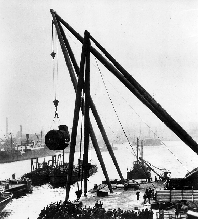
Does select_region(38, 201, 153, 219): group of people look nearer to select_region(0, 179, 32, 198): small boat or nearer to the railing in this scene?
the railing

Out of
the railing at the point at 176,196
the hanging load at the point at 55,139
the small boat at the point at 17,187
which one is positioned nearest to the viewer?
the hanging load at the point at 55,139

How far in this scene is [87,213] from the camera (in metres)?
14.4

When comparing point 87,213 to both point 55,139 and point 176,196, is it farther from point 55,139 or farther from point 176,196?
point 176,196

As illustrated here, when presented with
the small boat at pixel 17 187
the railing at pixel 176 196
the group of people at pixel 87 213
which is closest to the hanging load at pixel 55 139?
the group of people at pixel 87 213

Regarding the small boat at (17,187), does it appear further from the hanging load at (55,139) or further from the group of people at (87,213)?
the hanging load at (55,139)

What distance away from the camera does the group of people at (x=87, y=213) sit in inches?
549

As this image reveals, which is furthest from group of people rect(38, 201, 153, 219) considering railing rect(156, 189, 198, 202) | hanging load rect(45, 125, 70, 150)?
hanging load rect(45, 125, 70, 150)

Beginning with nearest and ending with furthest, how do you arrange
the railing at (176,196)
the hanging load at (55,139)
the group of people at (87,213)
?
the group of people at (87,213) → the hanging load at (55,139) → the railing at (176,196)

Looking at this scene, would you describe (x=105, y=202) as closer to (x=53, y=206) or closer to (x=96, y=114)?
(x=53, y=206)

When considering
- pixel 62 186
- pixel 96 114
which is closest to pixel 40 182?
pixel 62 186

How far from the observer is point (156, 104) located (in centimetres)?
1319

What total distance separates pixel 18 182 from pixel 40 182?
8.09 metres

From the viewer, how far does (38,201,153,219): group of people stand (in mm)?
13945

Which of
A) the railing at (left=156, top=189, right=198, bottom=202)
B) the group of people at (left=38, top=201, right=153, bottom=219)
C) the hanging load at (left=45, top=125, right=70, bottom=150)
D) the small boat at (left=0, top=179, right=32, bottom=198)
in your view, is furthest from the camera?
the small boat at (left=0, top=179, right=32, bottom=198)
